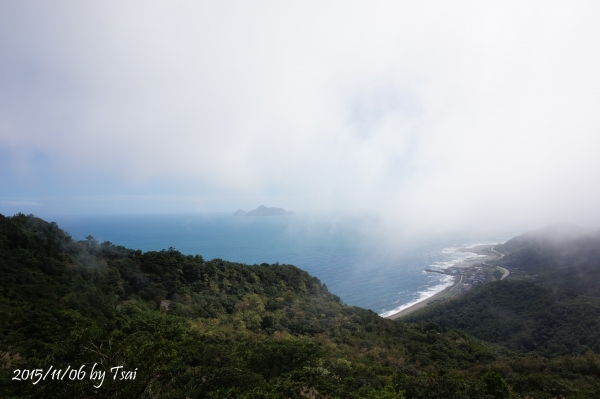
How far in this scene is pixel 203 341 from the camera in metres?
13.6

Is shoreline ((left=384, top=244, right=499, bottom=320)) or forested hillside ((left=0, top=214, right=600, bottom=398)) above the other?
forested hillside ((left=0, top=214, right=600, bottom=398))

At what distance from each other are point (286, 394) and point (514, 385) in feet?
35.6

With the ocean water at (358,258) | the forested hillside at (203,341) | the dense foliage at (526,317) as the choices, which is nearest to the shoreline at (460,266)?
the ocean water at (358,258)

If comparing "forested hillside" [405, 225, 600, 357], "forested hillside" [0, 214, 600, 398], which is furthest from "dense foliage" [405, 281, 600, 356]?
"forested hillside" [0, 214, 600, 398]

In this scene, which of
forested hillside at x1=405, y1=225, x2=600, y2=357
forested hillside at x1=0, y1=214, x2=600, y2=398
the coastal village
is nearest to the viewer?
forested hillside at x1=0, y1=214, x2=600, y2=398

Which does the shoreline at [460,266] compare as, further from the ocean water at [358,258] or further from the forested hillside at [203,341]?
the forested hillside at [203,341]

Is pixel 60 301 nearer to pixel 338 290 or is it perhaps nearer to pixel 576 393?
pixel 576 393

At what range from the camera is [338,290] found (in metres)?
65.1

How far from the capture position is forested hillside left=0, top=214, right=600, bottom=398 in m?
6.45

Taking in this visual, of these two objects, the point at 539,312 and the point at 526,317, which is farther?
the point at 526,317

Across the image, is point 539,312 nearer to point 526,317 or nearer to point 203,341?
point 526,317

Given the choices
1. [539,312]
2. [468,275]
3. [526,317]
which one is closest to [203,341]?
[526,317]

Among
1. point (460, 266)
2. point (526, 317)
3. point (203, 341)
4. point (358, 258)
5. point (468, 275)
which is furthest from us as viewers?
point (358, 258)

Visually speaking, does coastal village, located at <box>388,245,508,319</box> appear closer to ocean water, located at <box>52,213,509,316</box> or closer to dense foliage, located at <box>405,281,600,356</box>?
ocean water, located at <box>52,213,509,316</box>
